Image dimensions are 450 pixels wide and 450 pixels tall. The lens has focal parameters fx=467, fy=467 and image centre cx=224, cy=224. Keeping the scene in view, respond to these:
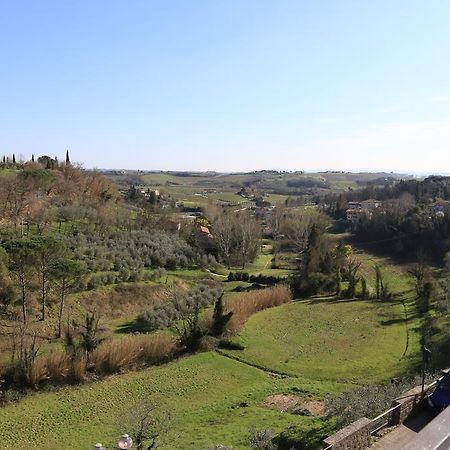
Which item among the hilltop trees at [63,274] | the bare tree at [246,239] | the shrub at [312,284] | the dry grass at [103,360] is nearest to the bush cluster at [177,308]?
the dry grass at [103,360]

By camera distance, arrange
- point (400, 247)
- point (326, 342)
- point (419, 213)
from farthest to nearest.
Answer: point (419, 213), point (400, 247), point (326, 342)

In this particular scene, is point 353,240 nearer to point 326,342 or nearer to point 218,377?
point 326,342

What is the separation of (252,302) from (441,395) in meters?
24.5

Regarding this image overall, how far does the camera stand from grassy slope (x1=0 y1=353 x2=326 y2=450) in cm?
1706

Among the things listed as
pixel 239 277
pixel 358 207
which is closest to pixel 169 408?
pixel 239 277

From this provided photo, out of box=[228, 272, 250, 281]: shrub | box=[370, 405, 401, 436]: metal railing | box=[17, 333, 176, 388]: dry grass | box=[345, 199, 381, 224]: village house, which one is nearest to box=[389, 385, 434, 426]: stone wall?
box=[370, 405, 401, 436]: metal railing

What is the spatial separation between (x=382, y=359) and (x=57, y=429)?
54.7ft

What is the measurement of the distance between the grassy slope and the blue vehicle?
619 cm

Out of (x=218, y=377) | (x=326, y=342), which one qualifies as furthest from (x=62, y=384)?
(x=326, y=342)

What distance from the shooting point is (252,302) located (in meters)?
35.5

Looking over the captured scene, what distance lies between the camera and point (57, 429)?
18.4 metres

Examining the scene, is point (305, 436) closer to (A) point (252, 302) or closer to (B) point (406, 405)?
(B) point (406, 405)

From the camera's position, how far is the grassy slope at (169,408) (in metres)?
17.1

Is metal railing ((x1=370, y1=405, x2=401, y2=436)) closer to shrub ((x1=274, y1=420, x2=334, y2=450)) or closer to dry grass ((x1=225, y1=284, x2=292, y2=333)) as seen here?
shrub ((x1=274, y1=420, x2=334, y2=450))
